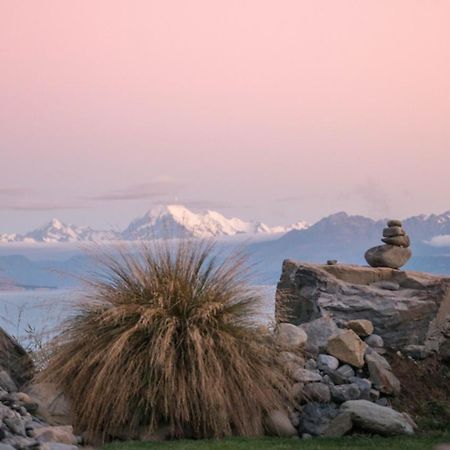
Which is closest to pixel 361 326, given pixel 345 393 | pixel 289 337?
pixel 289 337

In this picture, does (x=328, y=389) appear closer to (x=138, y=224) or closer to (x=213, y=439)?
(x=213, y=439)

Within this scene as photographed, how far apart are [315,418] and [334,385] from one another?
75cm

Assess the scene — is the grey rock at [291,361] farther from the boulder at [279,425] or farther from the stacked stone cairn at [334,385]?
the boulder at [279,425]

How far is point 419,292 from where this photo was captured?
12.8 meters

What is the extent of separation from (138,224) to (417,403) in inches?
155

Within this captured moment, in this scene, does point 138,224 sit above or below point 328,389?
above

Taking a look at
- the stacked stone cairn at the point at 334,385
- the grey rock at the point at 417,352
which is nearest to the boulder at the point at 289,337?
the stacked stone cairn at the point at 334,385

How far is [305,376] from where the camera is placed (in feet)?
31.8

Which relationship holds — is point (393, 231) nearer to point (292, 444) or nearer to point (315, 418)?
point (315, 418)

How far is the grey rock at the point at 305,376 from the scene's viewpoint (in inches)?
380

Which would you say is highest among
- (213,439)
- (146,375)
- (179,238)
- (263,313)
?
(179,238)

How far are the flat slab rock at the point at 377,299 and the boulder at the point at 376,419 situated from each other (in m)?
2.77

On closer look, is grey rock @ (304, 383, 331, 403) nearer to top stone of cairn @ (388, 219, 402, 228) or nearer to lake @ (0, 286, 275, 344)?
lake @ (0, 286, 275, 344)

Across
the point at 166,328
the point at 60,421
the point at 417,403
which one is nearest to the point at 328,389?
the point at 417,403
